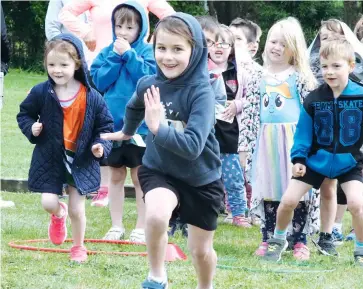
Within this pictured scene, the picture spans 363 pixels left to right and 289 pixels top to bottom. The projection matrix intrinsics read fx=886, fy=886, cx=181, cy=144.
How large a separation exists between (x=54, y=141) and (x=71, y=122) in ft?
0.59

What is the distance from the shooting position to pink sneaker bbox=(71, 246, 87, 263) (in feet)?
20.2

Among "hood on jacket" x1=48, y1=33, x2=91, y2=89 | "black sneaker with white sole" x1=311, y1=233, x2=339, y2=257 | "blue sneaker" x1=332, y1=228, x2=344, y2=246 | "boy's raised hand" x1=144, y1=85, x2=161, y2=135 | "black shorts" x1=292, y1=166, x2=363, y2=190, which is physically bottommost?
"blue sneaker" x1=332, y1=228, x2=344, y2=246

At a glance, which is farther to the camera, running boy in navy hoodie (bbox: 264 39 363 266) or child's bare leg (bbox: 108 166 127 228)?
child's bare leg (bbox: 108 166 127 228)

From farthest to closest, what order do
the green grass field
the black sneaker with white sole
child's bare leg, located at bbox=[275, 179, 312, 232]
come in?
the black sneaker with white sole < child's bare leg, located at bbox=[275, 179, 312, 232] < the green grass field

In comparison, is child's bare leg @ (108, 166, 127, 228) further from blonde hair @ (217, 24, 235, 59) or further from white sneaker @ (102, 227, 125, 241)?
blonde hair @ (217, 24, 235, 59)

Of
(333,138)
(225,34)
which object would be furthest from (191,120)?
(225,34)

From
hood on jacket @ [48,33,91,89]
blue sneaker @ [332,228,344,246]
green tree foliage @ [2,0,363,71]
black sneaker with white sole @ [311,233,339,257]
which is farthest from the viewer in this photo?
green tree foliage @ [2,0,363,71]

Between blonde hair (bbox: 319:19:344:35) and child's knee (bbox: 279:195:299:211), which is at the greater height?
blonde hair (bbox: 319:19:344:35)

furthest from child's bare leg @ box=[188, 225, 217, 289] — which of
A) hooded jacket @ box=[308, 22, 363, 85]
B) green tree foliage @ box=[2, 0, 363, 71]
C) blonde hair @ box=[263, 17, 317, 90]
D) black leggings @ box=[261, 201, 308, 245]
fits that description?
green tree foliage @ box=[2, 0, 363, 71]

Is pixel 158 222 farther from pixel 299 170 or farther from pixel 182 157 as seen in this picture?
pixel 299 170

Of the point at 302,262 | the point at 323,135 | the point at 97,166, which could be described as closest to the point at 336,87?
the point at 323,135

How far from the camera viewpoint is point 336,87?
265 inches

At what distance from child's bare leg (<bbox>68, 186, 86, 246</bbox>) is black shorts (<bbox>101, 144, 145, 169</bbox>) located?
1049mm

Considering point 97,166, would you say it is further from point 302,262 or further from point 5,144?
point 5,144
